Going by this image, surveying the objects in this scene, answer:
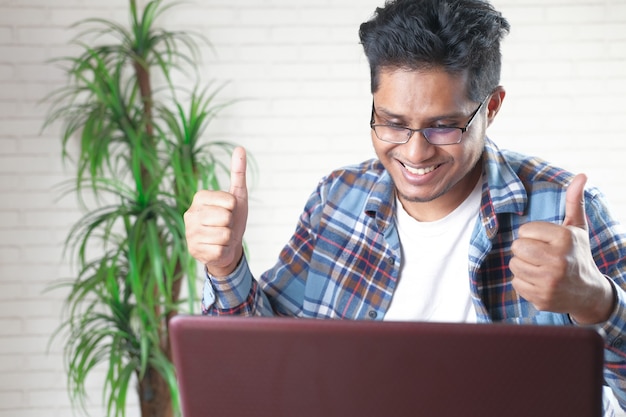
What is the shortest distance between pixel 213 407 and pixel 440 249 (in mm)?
897

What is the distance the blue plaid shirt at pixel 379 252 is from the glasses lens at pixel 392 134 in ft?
0.69

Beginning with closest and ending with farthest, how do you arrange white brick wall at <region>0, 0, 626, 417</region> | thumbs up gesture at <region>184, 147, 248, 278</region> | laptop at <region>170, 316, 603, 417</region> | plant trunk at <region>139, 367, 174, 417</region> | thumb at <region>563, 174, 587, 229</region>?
laptop at <region>170, 316, 603, 417</region>
thumb at <region>563, 174, 587, 229</region>
thumbs up gesture at <region>184, 147, 248, 278</region>
plant trunk at <region>139, 367, 174, 417</region>
white brick wall at <region>0, 0, 626, 417</region>

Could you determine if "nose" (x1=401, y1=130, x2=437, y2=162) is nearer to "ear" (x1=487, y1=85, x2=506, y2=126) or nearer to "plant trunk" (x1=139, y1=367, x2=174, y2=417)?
"ear" (x1=487, y1=85, x2=506, y2=126)

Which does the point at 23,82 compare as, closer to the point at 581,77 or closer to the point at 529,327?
the point at 581,77

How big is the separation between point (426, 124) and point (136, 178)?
1500 mm

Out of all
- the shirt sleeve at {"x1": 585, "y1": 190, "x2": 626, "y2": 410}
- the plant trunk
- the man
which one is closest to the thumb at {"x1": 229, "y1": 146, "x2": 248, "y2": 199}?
the man

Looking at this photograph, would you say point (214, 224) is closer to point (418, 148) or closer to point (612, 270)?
point (418, 148)

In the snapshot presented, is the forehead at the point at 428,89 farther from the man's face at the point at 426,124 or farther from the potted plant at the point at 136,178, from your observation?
the potted plant at the point at 136,178

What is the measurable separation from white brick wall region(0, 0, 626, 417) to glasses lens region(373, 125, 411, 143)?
1637 mm

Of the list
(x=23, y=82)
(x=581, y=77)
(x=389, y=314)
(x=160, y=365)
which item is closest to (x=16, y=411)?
(x=160, y=365)

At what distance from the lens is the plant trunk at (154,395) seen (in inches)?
115

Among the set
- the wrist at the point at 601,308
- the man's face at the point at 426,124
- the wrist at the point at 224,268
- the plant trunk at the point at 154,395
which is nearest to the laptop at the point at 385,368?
the wrist at the point at 601,308

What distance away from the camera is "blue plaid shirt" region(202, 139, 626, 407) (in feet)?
5.04

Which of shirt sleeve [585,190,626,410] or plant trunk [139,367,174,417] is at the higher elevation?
shirt sleeve [585,190,626,410]
